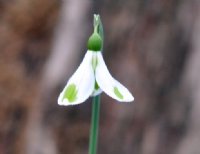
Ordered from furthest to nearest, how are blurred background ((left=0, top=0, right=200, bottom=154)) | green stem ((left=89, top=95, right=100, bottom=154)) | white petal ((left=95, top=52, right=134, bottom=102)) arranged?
blurred background ((left=0, top=0, right=200, bottom=154)) < white petal ((left=95, top=52, right=134, bottom=102)) < green stem ((left=89, top=95, right=100, bottom=154))

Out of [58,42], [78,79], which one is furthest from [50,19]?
[78,79]

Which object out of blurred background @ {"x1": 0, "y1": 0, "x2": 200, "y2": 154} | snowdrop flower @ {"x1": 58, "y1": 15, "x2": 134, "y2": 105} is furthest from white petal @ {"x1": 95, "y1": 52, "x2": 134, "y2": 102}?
blurred background @ {"x1": 0, "y1": 0, "x2": 200, "y2": 154}

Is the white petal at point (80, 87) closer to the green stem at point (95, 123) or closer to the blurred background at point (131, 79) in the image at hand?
the green stem at point (95, 123)

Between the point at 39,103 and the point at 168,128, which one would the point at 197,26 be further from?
the point at 39,103

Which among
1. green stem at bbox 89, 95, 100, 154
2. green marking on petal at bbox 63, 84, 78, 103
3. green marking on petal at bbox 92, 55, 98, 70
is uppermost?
green marking on petal at bbox 92, 55, 98, 70

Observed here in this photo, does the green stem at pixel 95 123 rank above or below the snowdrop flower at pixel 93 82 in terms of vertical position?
below

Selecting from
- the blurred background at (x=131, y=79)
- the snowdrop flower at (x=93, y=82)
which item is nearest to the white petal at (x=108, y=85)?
the snowdrop flower at (x=93, y=82)

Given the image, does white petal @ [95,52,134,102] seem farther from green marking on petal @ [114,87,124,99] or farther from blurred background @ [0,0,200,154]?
blurred background @ [0,0,200,154]

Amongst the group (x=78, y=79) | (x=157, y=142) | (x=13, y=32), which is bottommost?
(x=157, y=142)
